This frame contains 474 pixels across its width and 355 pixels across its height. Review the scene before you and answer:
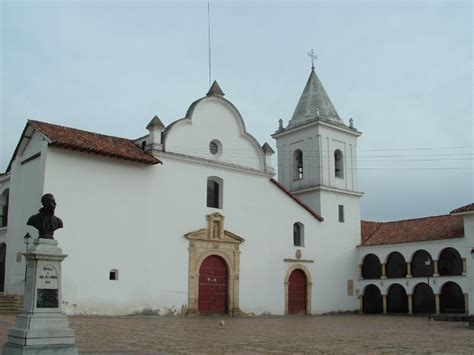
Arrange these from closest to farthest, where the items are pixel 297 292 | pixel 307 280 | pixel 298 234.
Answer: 1. pixel 297 292
2. pixel 307 280
3. pixel 298 234

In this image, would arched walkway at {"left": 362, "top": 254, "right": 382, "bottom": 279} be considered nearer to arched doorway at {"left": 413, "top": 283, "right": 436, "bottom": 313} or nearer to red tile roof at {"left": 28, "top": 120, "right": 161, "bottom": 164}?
arched doorway at {"left": 413, "top": 283, "right": 436, "bottom": 313}

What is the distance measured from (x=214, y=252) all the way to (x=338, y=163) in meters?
11.0

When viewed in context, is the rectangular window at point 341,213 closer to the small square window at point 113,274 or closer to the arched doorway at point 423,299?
the arched doorway at point 423,299

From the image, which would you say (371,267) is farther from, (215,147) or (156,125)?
(156,125)

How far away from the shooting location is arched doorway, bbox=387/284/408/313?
30625 mm

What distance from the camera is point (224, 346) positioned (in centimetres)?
1138

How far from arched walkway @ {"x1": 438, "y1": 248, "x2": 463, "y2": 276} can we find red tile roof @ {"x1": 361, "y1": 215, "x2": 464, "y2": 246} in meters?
1.14

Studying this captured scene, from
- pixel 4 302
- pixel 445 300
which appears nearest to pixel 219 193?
pixel 4 302

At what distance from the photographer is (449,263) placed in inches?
1118

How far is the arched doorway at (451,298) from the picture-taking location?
27.6 meters

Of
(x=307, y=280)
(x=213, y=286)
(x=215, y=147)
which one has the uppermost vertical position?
(x=215, y=147)

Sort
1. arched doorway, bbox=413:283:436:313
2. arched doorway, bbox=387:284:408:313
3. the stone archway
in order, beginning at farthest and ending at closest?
arched doorway, bbox=387:284:408:313
arched doorway, bbox=413:283:436:313
the stone archway

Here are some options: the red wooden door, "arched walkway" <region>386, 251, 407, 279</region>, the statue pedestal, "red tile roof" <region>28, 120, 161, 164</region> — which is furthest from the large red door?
the statue pedestal

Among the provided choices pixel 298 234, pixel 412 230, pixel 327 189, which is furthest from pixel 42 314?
pixel 412 230
